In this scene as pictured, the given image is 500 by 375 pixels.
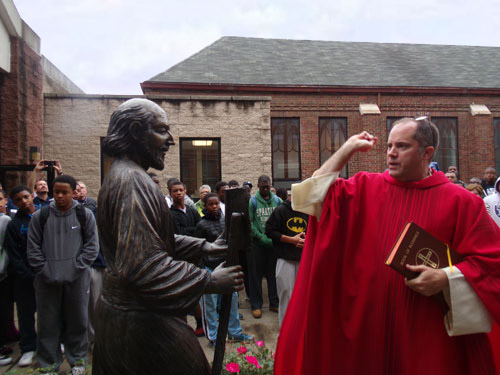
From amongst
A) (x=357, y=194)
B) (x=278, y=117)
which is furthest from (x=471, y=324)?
(x=278, y=117)

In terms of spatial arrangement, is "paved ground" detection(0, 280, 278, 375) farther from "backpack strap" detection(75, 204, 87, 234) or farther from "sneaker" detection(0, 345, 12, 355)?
"backpack strap" detection(75, 204, 87, 234)

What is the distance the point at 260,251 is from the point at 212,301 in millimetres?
1828

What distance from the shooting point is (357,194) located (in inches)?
94.1

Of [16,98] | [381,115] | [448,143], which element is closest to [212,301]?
[16,98]

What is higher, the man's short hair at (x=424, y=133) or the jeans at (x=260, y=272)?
the man's short hair at (x=424, y=133)

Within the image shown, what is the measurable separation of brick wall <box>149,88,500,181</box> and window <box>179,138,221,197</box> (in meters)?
4.38

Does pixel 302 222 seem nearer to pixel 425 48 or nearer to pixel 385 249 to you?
pixel 385 249

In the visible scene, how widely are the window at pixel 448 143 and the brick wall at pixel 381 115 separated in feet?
0.63

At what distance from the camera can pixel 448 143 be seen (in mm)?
16625

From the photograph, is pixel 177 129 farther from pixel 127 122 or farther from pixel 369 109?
pixel 127 122

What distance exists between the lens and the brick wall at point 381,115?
50.5 ft

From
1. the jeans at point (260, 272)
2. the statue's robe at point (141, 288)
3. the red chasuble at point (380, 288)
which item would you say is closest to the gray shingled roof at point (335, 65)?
the jeans at point (260, 272)

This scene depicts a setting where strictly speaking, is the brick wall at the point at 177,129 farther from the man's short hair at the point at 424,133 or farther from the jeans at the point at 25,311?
the man's short hair at the point at 424,133

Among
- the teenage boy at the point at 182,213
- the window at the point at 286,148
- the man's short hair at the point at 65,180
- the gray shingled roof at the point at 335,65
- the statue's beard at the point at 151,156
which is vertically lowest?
the teenage boy at the point at 182,213
